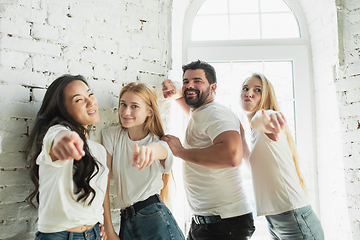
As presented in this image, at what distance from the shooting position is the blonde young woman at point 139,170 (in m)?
1.51

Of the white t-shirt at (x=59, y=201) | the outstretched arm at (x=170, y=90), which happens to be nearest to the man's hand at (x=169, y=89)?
the outstretched arm at (x=170, y=90)

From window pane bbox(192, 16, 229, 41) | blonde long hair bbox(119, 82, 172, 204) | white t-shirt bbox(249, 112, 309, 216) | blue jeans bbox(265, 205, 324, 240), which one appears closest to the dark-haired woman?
blonde long hair bbox(119, 82, 172, 204)

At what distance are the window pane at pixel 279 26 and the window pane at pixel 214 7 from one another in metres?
0.41

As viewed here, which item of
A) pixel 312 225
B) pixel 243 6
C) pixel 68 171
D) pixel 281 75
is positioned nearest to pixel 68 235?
pixel 68 171

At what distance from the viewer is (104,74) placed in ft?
→ 6.10

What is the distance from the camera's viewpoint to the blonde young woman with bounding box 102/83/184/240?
4.94 ft

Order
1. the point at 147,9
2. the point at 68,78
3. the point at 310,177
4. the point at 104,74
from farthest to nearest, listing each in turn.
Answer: the point at 310,177, the point at 147,9, the point at 104,74, the point at 68,78

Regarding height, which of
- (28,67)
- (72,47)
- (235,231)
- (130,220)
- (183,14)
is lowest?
(235,231)

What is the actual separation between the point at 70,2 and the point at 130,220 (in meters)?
1.51

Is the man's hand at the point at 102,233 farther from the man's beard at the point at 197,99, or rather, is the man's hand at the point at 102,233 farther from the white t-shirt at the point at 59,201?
the man's beard at the point at 197,99

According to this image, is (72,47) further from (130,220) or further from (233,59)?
(233,59)

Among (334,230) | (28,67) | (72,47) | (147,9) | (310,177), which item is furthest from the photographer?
(310,177)

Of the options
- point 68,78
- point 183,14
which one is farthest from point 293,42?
point 68,78

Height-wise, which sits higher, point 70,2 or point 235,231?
point 70,2
